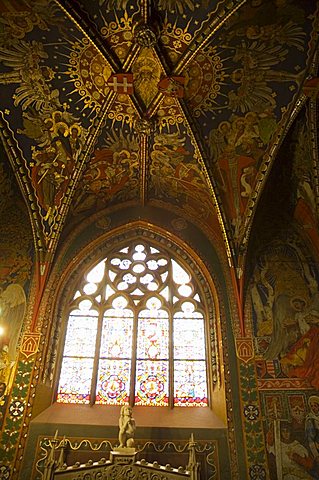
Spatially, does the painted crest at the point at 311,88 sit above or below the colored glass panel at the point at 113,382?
above

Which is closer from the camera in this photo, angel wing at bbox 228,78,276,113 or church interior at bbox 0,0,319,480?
church interior at bbox 0,0,319,480

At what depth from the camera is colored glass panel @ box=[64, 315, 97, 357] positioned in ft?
26.7

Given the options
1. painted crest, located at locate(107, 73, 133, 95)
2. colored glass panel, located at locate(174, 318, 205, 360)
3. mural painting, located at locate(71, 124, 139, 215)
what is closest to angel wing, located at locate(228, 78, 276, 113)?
painted crest, located at locate(107, 73, 133, 95)

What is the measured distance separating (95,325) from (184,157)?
390 cm

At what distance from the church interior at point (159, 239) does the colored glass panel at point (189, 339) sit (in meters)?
0.03

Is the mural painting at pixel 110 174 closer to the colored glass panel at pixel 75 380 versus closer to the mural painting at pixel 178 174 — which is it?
the mural painting at pixel 178 174

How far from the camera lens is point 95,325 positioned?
848 centimetres

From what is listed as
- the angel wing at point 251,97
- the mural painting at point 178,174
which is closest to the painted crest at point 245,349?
the mural painting at point 178,174

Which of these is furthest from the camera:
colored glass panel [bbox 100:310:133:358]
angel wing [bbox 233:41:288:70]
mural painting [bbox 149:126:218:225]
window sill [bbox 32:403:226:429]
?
mural painting [bbox 149:126:218:225]

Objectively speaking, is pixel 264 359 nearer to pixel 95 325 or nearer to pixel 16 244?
pixel 95 325

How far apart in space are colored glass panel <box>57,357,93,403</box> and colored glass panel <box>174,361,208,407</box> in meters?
1.65

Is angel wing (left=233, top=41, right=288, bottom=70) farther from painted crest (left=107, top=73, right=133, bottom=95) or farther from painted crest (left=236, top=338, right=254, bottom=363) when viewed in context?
painted crest (left=236, top=338, right=254, bottom=363)

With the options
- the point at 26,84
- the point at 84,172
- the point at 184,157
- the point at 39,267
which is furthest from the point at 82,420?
the point at 26,84

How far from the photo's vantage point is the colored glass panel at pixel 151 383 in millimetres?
7656
